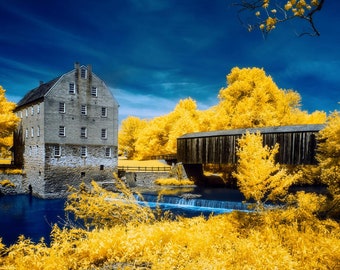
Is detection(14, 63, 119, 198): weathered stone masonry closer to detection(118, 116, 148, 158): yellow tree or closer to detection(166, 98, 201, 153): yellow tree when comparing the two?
detection(166, 98, 201, 153): yellow tree

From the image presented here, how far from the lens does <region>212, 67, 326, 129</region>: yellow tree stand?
36.7m

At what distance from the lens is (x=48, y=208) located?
2834cm

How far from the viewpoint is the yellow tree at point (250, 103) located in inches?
1443

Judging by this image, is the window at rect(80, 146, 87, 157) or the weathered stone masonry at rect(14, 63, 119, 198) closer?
the weathered stone masonry at rect(14, 63, 119, 198)

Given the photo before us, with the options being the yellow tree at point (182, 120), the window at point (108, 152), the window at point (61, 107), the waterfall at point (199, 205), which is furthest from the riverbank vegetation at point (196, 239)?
the yellow tree at point (182, 120)

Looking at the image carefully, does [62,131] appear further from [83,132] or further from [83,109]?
[83,109]

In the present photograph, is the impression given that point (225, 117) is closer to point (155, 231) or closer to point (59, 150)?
point (59, 150)

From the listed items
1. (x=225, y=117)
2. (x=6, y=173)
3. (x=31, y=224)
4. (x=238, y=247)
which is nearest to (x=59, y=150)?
(x=6, y=173)

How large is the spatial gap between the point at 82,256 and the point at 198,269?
12.0 ft

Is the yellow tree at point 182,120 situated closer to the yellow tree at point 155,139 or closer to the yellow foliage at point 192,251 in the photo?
the yellow tree at point 155,139

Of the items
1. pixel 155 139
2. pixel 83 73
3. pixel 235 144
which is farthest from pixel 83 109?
pixel 235 144

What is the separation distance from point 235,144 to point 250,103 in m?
6.42

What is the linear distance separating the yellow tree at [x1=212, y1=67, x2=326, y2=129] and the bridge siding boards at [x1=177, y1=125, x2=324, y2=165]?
3688mm

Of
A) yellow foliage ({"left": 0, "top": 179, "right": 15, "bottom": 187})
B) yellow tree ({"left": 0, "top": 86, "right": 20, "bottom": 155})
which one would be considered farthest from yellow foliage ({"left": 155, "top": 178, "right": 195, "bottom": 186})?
yellow tree ({"left": 0, "top": 86, "right": 20, "bottom": 155})
